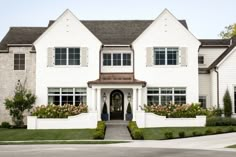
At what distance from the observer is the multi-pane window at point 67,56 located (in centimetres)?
3806

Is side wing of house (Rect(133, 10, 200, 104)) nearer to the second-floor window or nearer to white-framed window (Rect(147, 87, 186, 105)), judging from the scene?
white-framed window (Rect(147, 87, 186, 105))

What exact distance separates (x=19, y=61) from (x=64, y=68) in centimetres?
432

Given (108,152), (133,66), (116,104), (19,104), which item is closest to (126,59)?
(133,66)

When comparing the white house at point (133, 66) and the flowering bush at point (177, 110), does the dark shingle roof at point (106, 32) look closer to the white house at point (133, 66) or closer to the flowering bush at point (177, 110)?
the white house at point (133, 66)

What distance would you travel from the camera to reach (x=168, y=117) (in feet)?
114

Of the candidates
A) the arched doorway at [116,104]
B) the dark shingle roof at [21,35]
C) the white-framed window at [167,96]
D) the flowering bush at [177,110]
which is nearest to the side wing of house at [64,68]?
the arched doorway at [116,104]

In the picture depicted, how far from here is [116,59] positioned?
129 feet

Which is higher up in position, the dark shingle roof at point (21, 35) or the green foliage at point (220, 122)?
the dark shingle roof at point (21, 35)

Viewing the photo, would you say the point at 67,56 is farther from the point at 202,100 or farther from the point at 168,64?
the point at 202,100

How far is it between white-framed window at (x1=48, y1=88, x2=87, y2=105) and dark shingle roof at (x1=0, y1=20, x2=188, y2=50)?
16.1ft

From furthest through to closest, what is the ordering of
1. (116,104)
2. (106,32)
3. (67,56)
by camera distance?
(106,32)
(116,104)
(67,56)

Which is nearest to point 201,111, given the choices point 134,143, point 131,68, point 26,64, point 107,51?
point 131,68

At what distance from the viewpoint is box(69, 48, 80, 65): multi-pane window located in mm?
38094

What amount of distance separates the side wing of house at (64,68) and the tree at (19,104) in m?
0.97
